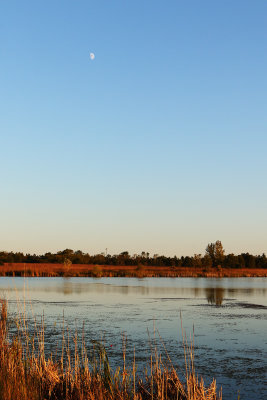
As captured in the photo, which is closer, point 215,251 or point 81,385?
point 81,385

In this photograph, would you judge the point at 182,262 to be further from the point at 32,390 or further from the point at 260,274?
the point at 32,390

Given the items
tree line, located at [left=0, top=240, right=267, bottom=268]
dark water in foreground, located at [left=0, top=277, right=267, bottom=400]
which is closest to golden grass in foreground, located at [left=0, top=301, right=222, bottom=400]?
dark water in foreground, located at [left=0, top=277, right=267, bottom=400]

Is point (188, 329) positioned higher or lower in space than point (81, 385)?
lower

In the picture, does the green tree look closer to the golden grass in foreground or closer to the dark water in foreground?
the dark water in foreground

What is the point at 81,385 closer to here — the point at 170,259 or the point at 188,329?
the point at 188,329

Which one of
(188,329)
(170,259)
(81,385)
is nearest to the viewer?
(81,385)

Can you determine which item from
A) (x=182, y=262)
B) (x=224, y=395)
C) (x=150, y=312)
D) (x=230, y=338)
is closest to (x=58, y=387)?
(x=224, y=395)

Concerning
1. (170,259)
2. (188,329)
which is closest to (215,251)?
(170,259)

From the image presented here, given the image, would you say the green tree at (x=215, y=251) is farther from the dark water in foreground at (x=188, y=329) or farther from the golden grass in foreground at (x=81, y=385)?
the golden grass in foreground at (x=81, y=385)

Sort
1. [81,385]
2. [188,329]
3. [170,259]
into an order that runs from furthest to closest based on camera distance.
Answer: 1. [170,259]
2. [188,329]
3. [81,385]

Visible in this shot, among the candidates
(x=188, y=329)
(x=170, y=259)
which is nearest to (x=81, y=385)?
(x=188, y=329)

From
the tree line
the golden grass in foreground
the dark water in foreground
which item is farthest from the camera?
the tree line

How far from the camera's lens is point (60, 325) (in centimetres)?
1622

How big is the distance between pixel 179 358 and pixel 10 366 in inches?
206
